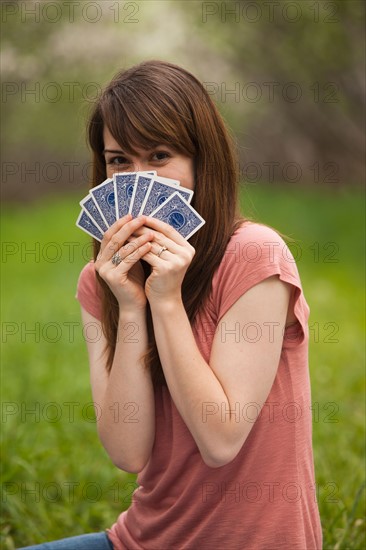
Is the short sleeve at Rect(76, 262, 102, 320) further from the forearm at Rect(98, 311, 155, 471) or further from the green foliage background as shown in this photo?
the green foliage background

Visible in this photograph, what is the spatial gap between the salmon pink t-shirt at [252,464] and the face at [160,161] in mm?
205

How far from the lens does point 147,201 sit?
6.23 feet

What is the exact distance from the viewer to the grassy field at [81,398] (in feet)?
10.1

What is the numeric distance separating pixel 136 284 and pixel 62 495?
5.36 ft

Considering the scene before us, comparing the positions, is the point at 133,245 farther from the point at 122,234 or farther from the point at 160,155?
the point at 160,155

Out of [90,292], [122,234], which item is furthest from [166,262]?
[90,292]

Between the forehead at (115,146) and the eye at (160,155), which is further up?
the forehead at (115,146)

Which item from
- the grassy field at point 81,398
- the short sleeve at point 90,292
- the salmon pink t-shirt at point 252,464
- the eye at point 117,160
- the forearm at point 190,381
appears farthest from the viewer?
the grassy field at point 81,398

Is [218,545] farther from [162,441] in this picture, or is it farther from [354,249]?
[354,249]

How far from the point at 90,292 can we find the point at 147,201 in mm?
455

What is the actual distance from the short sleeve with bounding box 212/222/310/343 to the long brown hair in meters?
0.04

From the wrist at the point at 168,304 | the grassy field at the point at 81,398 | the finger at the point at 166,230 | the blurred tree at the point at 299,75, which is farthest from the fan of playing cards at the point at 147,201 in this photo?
the blurred tree at the point at 299,75

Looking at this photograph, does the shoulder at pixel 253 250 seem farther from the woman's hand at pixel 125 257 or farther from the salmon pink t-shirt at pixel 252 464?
the woman's hand at pixel 125 257

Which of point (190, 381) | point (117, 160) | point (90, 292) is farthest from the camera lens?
point (90, 292)
